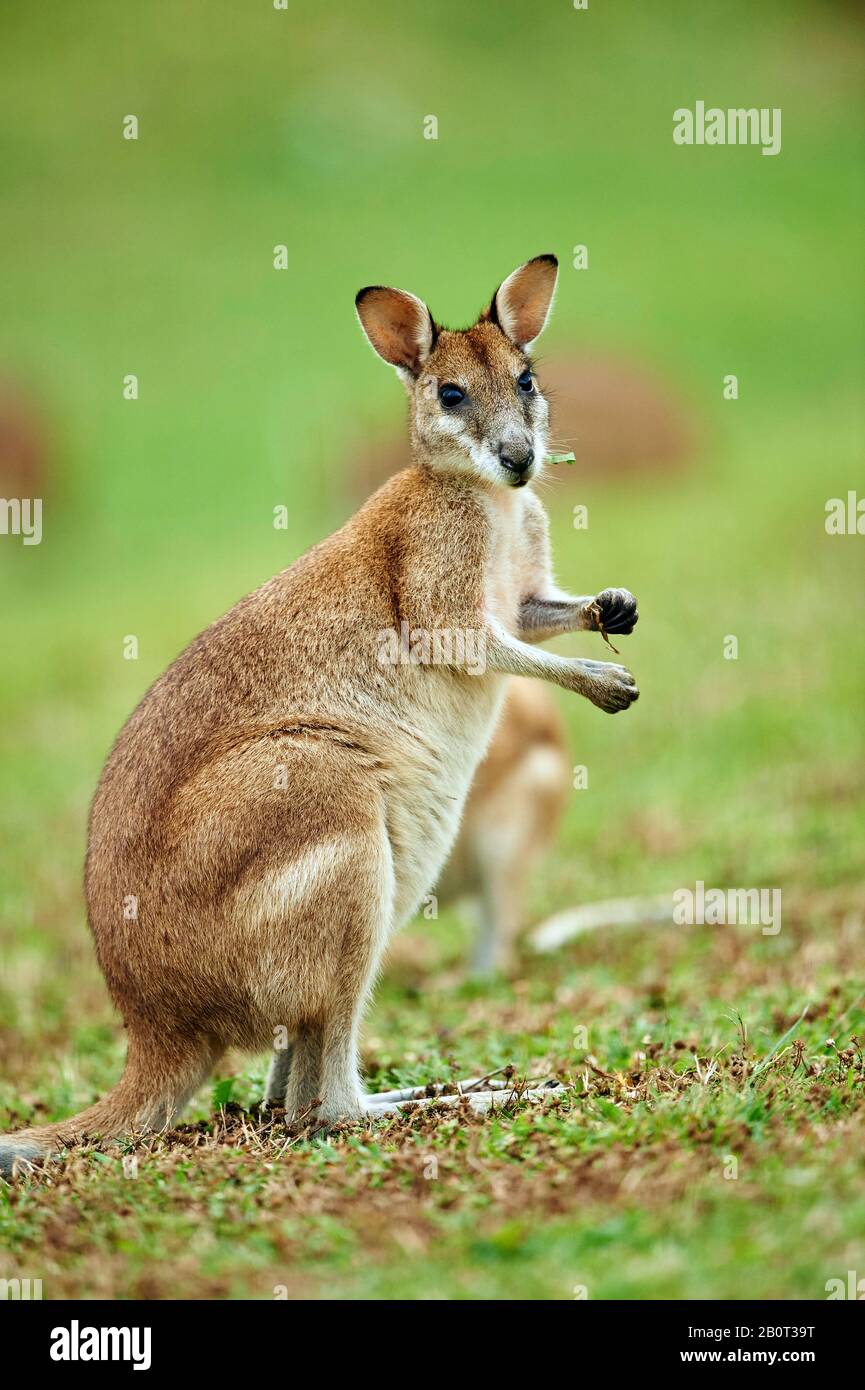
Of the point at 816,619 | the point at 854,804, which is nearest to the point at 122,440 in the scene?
the point at 816,619

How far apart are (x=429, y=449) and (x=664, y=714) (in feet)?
21.5

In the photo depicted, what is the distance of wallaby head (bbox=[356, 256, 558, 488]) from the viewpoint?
18.1ft

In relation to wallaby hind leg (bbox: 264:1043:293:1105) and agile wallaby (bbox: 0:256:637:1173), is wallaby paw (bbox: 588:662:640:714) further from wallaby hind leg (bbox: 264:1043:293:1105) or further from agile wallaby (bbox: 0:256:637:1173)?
wallaby hind leg (bbox: 264:1043:293:1105)

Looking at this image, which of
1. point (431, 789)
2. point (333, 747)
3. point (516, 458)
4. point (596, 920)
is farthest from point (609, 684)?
point (596, 920)

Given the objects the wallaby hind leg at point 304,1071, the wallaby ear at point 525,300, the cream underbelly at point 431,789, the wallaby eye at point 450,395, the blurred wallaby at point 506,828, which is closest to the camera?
the wallaby hind leg at point 304,1071

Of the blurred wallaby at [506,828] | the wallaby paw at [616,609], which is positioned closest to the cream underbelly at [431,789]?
the wallaby paw at [616,609]

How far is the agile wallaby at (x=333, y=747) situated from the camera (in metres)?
4.88

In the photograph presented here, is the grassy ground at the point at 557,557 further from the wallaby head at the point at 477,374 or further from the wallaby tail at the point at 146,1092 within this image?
the wallaby head at the point at 477,374

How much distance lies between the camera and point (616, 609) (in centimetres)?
551

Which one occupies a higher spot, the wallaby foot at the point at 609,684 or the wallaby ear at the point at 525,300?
the wallaby ear at the point at 525,300

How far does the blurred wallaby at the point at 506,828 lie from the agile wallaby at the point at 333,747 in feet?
8.81

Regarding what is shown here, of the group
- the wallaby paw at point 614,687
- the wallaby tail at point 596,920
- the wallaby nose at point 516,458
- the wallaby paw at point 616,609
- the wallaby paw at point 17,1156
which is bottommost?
the wallaby paw at point 17,1156
